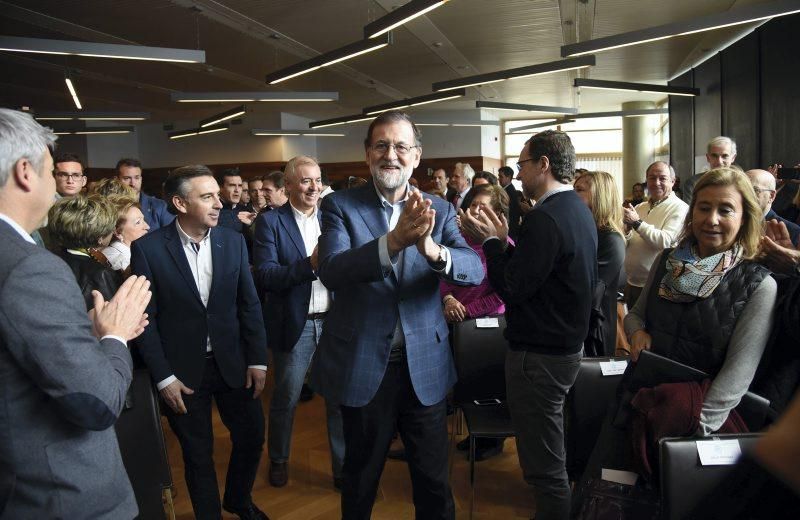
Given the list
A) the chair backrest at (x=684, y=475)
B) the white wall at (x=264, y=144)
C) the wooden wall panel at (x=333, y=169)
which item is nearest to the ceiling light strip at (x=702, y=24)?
the chair backrest at (x=684, y=475)

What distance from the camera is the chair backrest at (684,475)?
1722 millimetres

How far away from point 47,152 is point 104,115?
10087 millimetres

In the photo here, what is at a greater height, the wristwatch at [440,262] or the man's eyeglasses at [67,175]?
the man's eyeglasses at [67,175]

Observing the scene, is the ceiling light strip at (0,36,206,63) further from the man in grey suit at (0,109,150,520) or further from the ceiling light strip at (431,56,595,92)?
the man in grey suit at (0,109,150,520)

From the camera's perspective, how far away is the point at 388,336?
1.92 metres

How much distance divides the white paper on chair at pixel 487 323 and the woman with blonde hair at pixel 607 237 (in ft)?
1.95

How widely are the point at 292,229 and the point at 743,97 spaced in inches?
313

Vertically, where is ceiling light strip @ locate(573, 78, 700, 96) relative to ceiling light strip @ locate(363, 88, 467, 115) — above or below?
below

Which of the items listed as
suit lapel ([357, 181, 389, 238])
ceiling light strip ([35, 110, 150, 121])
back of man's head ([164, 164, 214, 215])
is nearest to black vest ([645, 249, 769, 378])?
suit lapel ([357, 181, 389, 238])

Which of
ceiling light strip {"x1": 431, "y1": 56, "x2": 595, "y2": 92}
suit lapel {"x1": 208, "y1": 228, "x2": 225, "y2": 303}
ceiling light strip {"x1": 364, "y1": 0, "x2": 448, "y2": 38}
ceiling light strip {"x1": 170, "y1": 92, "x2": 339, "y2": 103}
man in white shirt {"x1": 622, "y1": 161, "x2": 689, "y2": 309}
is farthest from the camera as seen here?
ceiling light strip {"x1": 170, "y1": 92, "x2": 339, "y2": 103}

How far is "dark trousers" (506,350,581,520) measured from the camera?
2.29m

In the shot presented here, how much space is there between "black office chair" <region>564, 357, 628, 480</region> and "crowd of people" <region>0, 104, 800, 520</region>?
0.11 metres

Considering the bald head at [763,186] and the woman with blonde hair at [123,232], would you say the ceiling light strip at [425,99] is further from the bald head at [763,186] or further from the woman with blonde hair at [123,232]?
the woman with blonde hair at [123,232]

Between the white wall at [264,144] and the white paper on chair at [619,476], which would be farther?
the white wall at [264,144]
